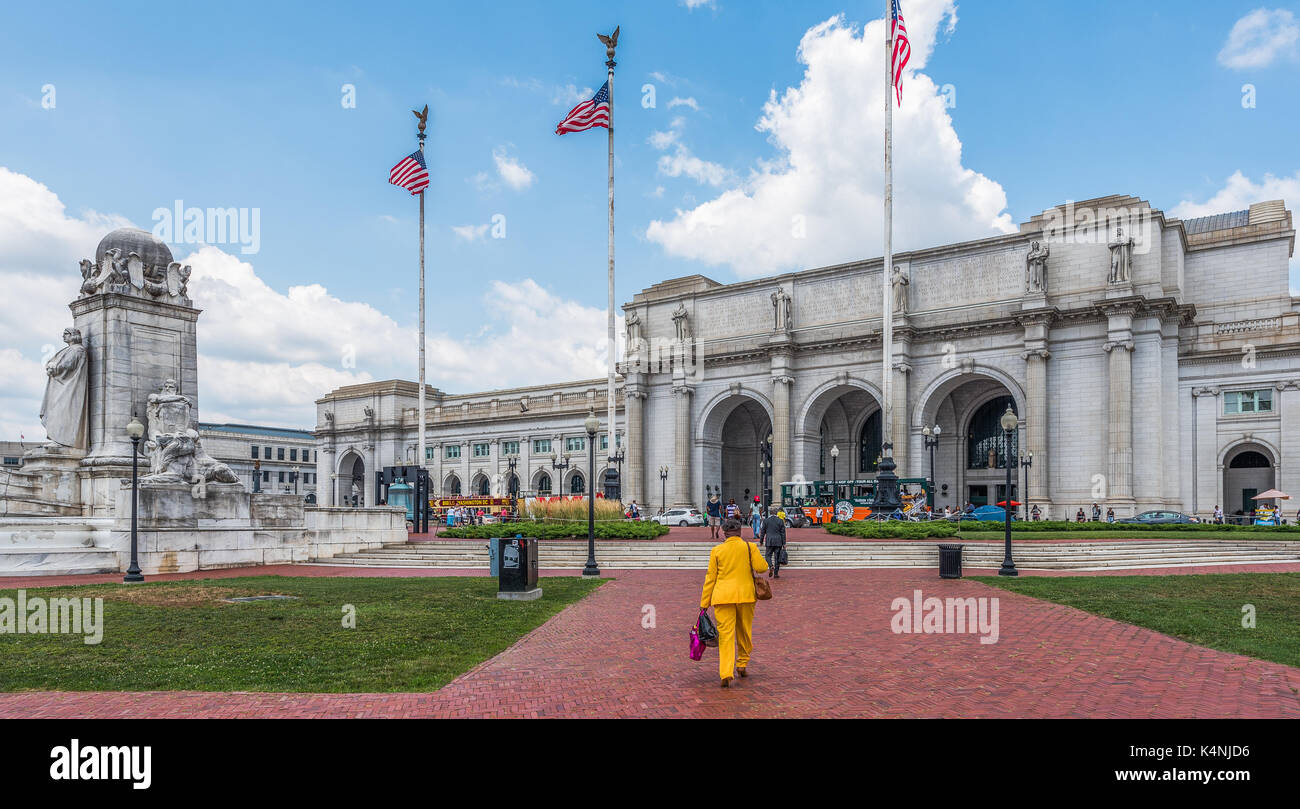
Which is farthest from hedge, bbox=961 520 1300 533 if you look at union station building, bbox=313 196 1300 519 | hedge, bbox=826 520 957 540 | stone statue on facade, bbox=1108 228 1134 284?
stone statue on facade, bbox=1108 228 1134 284

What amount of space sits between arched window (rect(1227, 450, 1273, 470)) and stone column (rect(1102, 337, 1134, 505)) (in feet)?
23.3

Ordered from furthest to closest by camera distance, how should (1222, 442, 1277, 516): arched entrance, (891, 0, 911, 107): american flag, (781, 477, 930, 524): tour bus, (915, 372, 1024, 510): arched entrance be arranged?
(915, 372, 1024, 510): arched entrance < (1222, 442, 1277, 516): arched entrance < (781, 477, 930, 524): tour bus < (891, 0, 911, 107): american flag

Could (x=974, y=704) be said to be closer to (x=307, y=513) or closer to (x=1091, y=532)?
(x=307, y=513)

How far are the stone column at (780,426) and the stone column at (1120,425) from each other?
20287 millimetres

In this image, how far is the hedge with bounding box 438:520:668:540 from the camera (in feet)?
103

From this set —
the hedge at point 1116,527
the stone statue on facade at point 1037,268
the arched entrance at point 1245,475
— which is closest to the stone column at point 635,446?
the stone statue on facade at point 1037,268

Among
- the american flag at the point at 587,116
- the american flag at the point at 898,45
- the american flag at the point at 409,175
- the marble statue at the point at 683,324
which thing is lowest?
the marble statue at the point at 683,324

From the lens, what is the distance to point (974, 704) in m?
7.90

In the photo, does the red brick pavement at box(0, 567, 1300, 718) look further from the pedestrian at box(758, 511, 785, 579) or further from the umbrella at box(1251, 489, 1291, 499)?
the umbrella at box(1251, 489, 1291, 499)

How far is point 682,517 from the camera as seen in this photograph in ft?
168

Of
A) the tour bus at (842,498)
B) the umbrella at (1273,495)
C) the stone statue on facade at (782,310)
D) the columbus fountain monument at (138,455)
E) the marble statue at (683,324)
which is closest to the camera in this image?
the columbus fountain monument at (138,455)

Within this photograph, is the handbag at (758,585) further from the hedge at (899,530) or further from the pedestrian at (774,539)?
the hedge at (899,530)

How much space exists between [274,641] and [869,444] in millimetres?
57677

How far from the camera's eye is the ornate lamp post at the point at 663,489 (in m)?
61.9
